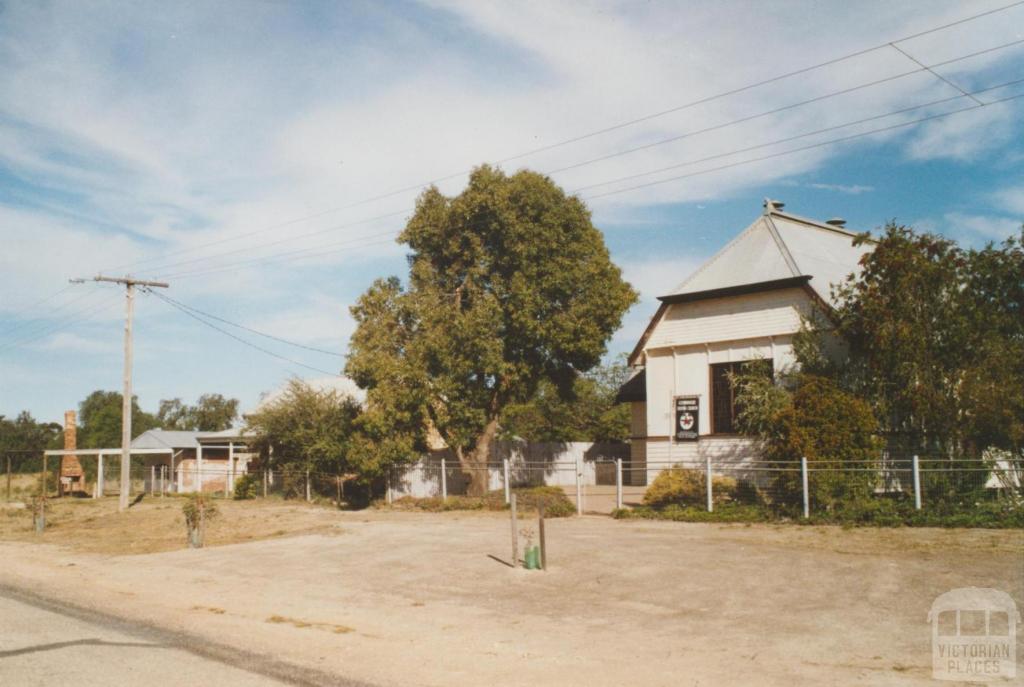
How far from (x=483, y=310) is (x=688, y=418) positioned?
7232 millimetres

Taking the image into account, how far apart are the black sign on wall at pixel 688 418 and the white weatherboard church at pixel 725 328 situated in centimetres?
3

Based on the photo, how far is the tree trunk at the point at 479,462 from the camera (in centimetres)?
2789

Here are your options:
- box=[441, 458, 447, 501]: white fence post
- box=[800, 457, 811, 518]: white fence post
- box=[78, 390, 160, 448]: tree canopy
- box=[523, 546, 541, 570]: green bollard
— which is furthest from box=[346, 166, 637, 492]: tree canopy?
box=[78, 390, 160, 448]: tree canopy

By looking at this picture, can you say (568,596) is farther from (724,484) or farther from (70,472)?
(70,472)

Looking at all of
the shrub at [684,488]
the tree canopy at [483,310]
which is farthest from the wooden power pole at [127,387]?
the shrub at [684,488]

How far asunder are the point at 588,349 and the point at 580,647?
18565 mm

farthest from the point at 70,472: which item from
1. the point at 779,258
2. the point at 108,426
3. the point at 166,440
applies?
the point at 108,426

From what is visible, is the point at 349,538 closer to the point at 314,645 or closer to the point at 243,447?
the point at 314,645

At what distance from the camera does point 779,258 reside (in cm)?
2394

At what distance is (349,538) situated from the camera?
19.7 m

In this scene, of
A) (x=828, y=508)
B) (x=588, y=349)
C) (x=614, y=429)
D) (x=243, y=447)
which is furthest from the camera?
(x=614, y=429)

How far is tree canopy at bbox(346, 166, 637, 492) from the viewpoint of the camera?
2655 centimetres

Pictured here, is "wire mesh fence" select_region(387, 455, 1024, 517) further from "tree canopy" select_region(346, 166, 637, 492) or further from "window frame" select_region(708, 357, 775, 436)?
"tree canopy" select_region(346, 166, 637, 492)

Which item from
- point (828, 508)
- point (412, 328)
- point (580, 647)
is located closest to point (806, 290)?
point (828, 508)
